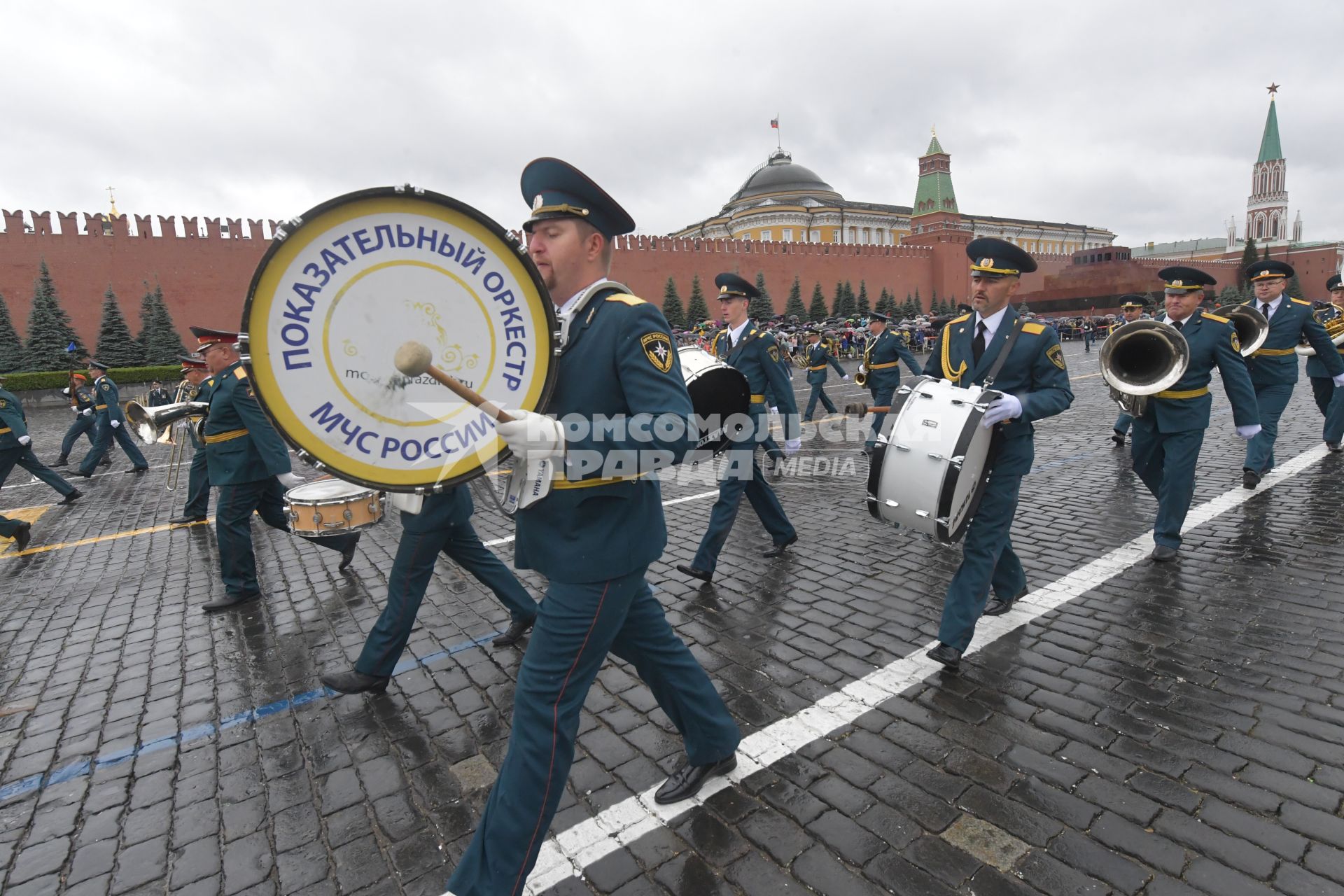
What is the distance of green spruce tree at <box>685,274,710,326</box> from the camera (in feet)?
155

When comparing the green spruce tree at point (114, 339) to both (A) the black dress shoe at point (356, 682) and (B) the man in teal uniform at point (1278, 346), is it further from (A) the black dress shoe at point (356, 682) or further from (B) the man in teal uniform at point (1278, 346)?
(B) the man in teal uniform at point (1278, 346)

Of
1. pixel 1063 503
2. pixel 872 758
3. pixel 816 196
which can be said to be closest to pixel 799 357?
pixel 1063 503

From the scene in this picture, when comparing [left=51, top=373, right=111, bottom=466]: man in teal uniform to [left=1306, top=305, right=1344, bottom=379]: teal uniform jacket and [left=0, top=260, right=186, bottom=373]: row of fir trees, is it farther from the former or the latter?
[left=0, top=260, right=186, bottom=373]: row of fir trees

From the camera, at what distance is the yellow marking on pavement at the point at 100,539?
7086 millimetres

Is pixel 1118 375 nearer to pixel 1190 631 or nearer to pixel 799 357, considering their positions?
pixel 1190 631

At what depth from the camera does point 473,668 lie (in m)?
3.99

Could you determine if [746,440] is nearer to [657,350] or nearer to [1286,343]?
[657,350]

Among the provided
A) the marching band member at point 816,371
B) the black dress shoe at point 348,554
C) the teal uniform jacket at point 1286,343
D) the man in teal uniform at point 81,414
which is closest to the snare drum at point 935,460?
the black dress shoe at point 348,554

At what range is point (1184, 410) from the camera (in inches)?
201

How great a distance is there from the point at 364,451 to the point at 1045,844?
266 cm

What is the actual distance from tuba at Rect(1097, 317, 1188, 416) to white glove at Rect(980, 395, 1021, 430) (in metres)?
2.14

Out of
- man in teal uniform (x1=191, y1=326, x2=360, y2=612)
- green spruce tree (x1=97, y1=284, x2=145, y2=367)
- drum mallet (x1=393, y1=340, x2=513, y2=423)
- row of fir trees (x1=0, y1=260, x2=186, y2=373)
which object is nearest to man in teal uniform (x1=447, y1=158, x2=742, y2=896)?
drum mallet (x1=393, y1=340, x2=513, y2=423)

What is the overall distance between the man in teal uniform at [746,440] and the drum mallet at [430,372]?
340 centimetres

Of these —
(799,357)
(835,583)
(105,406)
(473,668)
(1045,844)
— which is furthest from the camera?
(799,357)
